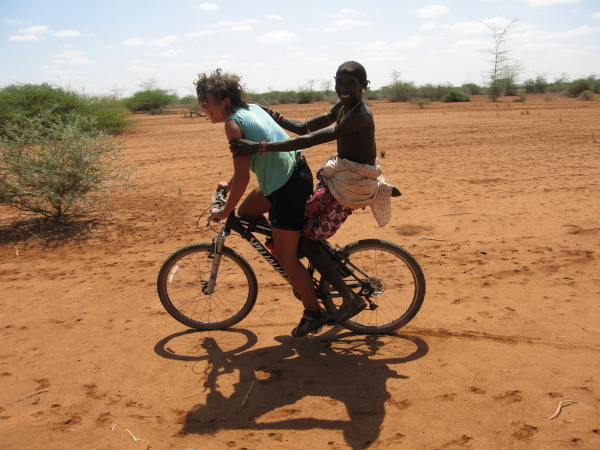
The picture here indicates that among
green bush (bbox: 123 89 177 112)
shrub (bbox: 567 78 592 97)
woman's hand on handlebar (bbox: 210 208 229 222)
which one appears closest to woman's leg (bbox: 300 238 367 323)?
woman's hand on handlebar (bbox: 210 208 229 222)

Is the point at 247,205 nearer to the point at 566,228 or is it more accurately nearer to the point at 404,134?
the point at 566,228

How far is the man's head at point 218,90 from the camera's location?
Answer: 323cm

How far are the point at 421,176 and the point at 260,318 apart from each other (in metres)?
5.99

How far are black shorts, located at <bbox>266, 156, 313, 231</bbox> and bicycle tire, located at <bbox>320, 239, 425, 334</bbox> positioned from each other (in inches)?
19.6

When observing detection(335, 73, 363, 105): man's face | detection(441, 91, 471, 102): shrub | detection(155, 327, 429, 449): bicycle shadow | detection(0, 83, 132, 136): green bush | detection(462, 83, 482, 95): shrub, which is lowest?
detection(155, 327, 429, 449): bicycle shadow

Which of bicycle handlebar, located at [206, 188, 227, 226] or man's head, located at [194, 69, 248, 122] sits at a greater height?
man's head, located at [194, 69, 248, 122]

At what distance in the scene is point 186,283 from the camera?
→ 14.1 ft

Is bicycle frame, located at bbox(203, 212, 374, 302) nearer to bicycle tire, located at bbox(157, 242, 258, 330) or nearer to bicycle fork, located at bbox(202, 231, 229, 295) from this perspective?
bicycle fork, located at bbox(202, 231, 229, 295)

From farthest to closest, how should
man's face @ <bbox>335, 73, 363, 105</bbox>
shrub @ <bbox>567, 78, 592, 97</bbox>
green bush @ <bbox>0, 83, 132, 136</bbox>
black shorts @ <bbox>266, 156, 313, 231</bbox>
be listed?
shrub @ <bbox>567, 78, 592, 97</bbox> → green bush @ <bbox>0, 83, 132, 136</bbox> → black shorts @ <bbox>266, 156, 313, 231</bbox> → man's face @ <bbox>335, 73, 363, 105</bbox>

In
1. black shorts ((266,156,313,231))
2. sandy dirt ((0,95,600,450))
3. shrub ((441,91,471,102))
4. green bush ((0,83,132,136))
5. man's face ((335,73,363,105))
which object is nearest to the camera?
sandy dirt ((0,95,600,450))

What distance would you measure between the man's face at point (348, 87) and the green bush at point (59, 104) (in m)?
16.3

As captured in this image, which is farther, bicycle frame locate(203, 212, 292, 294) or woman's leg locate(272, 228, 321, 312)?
bicycle frame locate(203, 212, 292, 294)

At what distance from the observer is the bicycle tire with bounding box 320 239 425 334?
11.9 feet

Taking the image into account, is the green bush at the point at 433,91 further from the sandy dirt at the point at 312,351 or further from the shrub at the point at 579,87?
the sandy dirt at the point at 312,351
